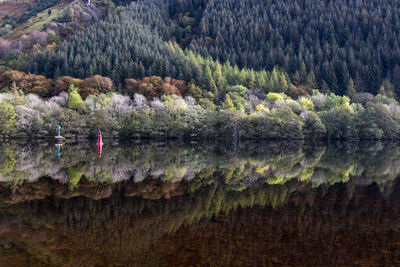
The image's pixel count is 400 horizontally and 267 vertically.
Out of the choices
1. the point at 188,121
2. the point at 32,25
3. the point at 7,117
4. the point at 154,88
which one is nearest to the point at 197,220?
the point at 188,121

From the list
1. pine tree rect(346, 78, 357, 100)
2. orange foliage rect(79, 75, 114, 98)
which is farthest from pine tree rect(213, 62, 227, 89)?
pine tree rect(346, 78, 357, 100)

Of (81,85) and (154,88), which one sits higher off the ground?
(81,85)

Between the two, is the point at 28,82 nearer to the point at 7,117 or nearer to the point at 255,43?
the point at 7,117

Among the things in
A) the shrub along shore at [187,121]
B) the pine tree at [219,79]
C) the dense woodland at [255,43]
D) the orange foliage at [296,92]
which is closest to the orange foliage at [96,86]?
the shrub along shore at [187,121]

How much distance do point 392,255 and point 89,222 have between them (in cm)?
1050

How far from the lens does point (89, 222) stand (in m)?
13.4

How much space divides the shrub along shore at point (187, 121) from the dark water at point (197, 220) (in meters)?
56.7

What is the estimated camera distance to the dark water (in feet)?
33.8

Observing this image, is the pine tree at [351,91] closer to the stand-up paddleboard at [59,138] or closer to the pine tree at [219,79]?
the pine tree at [219,79]

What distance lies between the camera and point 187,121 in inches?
3346

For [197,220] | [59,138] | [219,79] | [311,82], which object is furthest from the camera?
[311,82]

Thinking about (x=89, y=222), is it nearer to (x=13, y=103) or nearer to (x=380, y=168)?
(x=380, y=168)

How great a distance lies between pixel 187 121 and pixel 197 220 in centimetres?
7151

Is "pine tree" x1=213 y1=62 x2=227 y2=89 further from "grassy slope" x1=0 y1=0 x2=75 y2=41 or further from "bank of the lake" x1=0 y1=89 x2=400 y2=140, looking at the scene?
"grassy slope" x1=0 y1=0 x2=75 y2=41
